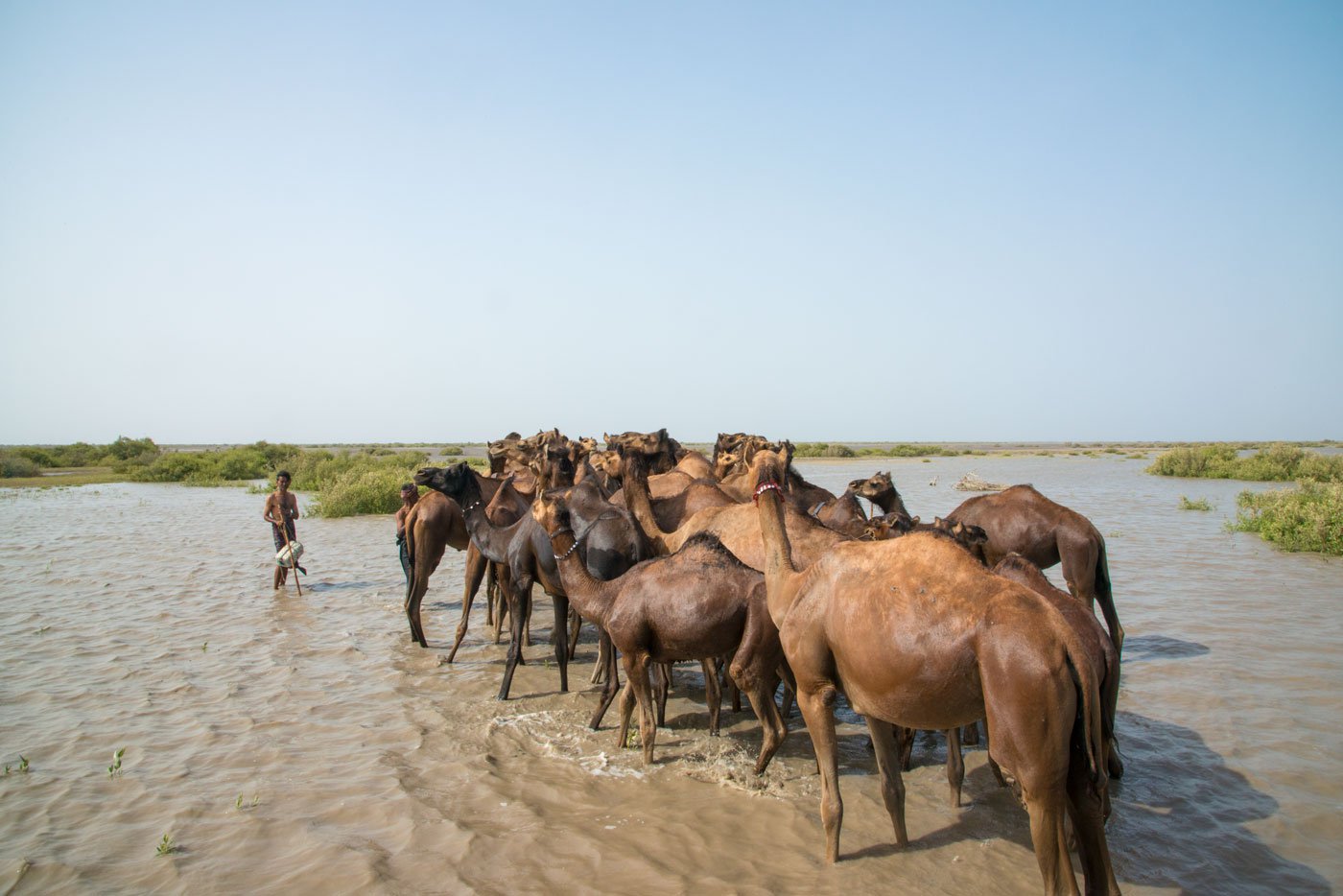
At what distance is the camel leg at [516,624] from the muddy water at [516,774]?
0.22 m

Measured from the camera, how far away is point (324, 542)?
2023 centimetres

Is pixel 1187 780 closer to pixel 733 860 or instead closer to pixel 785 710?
pixel 785 710

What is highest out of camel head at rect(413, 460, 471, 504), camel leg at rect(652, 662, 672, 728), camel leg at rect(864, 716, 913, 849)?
camel head at rect(413, 460, 471, 504)

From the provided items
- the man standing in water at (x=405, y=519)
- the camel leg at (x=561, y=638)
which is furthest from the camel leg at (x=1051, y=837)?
the man standing in water at (x=405, y=519)

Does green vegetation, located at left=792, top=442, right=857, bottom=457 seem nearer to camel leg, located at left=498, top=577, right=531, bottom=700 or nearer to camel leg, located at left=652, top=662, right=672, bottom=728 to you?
camel leg, located at left=498, top=577, right=531, bottom=700

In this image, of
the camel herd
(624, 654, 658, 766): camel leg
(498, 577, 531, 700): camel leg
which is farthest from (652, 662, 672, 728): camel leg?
(498, 577, 531, 700): camel leg

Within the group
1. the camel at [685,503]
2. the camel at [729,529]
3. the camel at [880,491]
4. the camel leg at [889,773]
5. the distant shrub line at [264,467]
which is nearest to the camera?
the camel leg at [889,773]

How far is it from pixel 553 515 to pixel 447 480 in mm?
3469

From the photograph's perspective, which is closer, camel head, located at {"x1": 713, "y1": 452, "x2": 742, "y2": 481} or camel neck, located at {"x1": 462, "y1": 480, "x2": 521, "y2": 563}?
camel neck, located at {"x1": 462, "y1": 480, "x2": 521, "y2": 563}

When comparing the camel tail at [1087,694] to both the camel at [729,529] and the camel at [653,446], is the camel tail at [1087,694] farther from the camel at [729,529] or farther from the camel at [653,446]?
the camel at [653,446]

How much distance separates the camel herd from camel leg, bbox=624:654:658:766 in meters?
0.02

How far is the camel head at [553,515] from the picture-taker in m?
7.68

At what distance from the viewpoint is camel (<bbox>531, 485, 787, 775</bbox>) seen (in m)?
6.34

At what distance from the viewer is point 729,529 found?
813 centimetres
